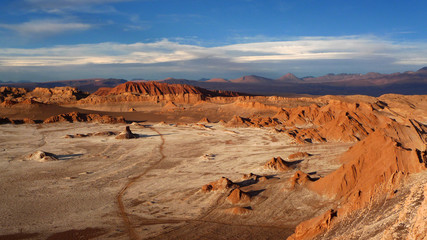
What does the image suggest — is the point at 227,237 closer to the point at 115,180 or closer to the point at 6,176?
the point at 115,180

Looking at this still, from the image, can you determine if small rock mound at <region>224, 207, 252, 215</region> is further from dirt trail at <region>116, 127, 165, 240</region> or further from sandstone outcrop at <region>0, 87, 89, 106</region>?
sandstone outcrop at <region>0, 87, 89, 106</region>

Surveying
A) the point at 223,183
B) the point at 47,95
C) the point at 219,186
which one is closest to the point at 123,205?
the point at 219,186

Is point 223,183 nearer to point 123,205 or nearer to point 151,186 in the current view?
point 151,186

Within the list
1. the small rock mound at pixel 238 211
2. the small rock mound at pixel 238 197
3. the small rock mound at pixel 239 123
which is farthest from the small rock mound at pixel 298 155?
the small rock mound at pixel 239 123

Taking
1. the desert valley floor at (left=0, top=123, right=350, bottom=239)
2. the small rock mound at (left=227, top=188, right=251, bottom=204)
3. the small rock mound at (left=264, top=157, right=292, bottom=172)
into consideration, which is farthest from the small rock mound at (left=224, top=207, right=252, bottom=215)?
the small rock mound at (left=264, top=157, right=292, bottom=172)

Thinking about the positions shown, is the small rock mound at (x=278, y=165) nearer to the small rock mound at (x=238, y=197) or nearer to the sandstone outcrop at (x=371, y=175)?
the sandstone outcrop at (x=371, y=175)

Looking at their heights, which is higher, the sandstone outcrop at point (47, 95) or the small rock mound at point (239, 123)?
the sandstone outcrop at point (47, 95)
